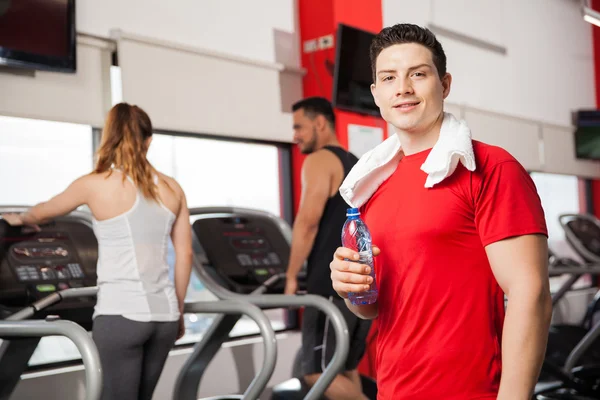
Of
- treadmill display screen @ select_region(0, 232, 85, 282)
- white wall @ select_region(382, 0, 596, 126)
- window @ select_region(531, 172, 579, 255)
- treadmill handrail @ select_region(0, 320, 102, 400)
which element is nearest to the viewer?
treadmill handrail @ select_region(0, 320, 102, 400)

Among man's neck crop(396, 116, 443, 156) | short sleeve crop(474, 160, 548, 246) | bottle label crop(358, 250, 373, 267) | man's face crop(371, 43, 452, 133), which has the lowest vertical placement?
bottle label crop(358, 250, 373, 267)

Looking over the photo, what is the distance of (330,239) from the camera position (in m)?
3.45

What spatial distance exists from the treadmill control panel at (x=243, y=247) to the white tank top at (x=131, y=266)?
0.92 m

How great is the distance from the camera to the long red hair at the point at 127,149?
2.62 meters

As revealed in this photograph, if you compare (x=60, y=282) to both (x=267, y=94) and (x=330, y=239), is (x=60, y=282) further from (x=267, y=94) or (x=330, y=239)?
(x=267, y=94)

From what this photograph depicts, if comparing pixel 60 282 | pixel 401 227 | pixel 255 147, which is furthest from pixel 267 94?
pixel 401 227

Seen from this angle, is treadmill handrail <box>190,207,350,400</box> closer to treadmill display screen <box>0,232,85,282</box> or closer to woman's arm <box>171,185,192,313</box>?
woman's arm <box>171,185,192,313</box>

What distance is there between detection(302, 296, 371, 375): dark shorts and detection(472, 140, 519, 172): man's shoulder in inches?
85.8

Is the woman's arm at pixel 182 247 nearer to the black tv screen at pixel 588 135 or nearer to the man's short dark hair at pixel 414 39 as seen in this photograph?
the man's short dark hair at pixel 414 39

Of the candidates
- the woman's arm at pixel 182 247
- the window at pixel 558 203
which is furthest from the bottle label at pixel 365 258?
the window at pixel 558 203

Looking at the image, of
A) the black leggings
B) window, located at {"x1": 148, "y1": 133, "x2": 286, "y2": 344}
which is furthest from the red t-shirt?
window, located at {"x1": 148, "y1": 133, "x2": 286, "y2": 344}

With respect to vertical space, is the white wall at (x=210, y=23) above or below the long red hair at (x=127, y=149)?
above

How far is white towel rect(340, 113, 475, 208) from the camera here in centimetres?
125

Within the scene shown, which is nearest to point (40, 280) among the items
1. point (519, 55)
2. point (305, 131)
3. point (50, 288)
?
point (50, 288)
